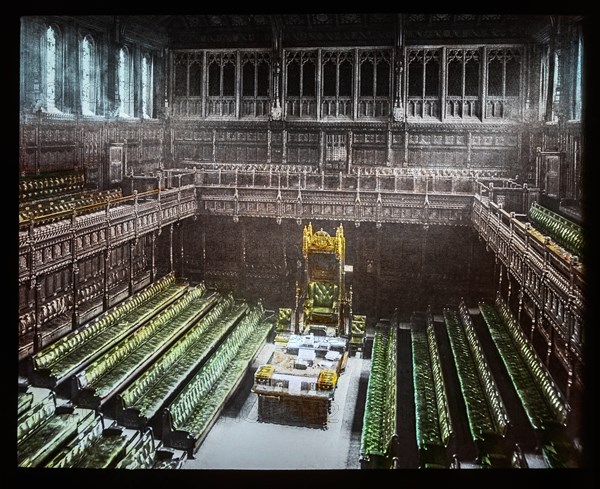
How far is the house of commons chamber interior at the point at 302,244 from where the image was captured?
25.5ft

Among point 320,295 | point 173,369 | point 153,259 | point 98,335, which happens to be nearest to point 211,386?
point 173,369

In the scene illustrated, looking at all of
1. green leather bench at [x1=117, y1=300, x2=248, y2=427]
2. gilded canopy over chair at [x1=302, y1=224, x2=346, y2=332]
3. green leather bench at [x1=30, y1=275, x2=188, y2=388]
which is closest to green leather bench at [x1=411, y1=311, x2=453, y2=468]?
gilded canopy over chair at [x1=302, y1=224, x2=346, y2=332]

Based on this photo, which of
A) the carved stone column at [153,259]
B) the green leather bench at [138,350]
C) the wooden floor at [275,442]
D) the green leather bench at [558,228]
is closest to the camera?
the wooden floor at [275,442]

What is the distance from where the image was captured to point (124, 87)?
1237 centimetres

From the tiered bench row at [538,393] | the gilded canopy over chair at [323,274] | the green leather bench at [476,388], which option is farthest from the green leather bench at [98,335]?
the tiered bench row at [538,393]

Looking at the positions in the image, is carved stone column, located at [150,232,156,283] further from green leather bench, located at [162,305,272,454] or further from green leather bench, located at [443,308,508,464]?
green leather bench, located at [443,308,508,464]

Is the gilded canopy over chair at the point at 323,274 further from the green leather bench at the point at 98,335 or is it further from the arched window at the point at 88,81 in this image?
the arched window at the point at 88,81

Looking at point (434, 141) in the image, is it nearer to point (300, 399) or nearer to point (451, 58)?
point (451, 58)

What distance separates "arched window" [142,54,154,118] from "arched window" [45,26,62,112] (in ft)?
5.33

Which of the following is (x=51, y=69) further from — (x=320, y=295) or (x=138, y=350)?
(x=320, y=295)

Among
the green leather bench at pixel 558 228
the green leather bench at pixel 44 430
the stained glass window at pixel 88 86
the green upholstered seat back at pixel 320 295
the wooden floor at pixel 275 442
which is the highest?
the stained glass window at pixel 88 86

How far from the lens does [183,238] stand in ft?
38.9

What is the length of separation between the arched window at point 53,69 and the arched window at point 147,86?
5.33 feet

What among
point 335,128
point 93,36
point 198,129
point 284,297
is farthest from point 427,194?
point 93,36
